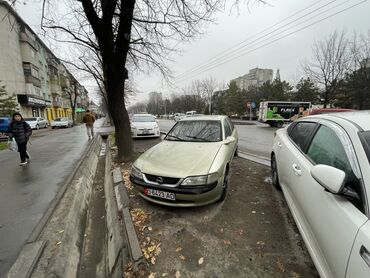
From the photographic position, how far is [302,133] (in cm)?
342

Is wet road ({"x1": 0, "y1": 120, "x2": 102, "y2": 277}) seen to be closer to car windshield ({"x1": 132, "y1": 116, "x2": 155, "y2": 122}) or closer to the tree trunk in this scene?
the tree trunk

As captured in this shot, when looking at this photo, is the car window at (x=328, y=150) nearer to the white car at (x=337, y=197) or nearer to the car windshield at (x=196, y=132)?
the white car at (x=337, y=197)

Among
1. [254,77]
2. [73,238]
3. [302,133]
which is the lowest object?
[73,238]

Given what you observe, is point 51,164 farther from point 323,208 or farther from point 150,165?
point 323,208

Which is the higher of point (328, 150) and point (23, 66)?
point (23, 66)

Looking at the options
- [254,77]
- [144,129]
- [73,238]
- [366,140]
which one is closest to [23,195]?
[73,238]

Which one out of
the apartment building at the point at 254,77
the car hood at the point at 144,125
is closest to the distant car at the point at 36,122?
the car hood at the point at 144,125

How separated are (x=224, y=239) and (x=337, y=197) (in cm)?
169

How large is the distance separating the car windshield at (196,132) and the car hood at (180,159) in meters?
0.29

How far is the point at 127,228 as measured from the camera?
10.4ft

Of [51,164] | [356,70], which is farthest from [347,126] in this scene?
[356,70]

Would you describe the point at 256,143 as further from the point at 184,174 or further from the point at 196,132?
the point at 184,174

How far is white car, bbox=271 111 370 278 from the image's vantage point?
1444mm

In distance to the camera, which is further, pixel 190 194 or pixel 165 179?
pixel 165 179
